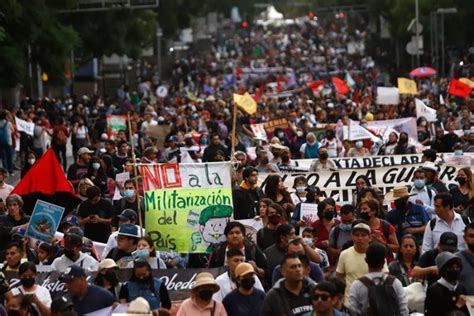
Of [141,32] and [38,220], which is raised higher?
[141,32]

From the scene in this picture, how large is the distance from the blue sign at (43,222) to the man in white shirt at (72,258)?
1.67m

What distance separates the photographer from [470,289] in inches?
555

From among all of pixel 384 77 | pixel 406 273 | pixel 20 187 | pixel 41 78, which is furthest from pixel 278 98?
pixel 406 273

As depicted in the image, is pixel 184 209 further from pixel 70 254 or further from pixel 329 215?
pixel 70 254

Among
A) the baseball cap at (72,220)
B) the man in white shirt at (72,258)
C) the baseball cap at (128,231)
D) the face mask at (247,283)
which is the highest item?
the baseball cap at (128,231)

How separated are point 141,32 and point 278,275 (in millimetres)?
48435

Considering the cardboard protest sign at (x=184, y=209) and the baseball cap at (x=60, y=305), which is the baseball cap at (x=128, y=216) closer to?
the cardboard protest sign at (x=184, y=209)

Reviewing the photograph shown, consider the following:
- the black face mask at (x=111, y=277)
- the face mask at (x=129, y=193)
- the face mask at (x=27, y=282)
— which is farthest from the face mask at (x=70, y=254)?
the face mask at (x=129, y=193)

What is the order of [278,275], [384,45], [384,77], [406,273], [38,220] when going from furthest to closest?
1. [384,45]
2. [384,77]
3. [38,220]
4. [406,273]
5. [278,275]

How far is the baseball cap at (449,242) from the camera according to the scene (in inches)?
575

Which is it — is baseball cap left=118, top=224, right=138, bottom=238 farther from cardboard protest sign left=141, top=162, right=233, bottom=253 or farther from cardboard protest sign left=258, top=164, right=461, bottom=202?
cardboard protest sign left=258, top=164, right=461, bottom=202

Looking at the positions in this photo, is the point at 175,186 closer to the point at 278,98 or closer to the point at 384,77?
the point at 278,98

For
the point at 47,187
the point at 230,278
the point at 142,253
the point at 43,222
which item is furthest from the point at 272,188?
the point at 230,278

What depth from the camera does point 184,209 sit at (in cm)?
1716
